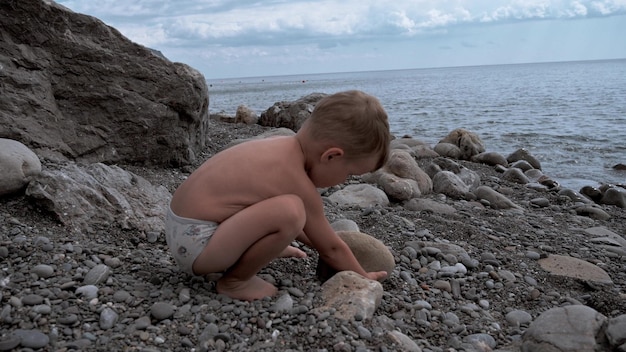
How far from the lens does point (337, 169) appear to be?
3.00 meters

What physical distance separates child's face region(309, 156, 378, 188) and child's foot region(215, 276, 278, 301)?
62cm

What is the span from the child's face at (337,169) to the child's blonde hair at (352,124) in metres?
0.04

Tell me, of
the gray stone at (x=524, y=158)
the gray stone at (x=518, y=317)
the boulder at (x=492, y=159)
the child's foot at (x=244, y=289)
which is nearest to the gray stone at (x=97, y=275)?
the child's foot at (x=244, y=289)

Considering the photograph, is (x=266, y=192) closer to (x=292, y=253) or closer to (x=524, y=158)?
(x=292, y=253)

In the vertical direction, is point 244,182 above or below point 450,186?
above

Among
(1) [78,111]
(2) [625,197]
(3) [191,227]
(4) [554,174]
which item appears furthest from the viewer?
(4) [554,174]

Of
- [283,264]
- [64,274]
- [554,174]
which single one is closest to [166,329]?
[64,274]

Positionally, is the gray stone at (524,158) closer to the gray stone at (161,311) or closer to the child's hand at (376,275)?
the child's hand at (376,275)

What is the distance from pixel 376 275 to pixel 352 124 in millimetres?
1022

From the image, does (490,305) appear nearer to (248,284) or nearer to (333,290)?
(333,290)

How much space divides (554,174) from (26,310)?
934cm

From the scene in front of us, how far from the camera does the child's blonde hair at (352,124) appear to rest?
286cm

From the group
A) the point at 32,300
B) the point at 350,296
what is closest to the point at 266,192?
the point at 350,296

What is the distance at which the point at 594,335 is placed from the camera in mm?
2752
